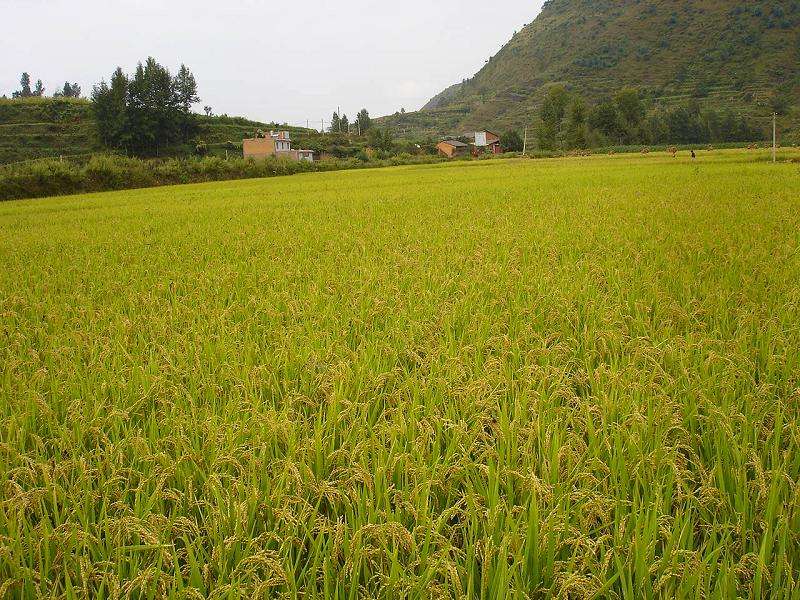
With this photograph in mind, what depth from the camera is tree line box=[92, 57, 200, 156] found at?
56.4 m

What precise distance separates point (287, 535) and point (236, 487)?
0.28m

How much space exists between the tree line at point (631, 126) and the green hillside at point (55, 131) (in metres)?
43.0

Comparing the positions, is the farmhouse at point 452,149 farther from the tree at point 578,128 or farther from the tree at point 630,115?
the tree at point 630,115

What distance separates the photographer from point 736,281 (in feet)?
13.6

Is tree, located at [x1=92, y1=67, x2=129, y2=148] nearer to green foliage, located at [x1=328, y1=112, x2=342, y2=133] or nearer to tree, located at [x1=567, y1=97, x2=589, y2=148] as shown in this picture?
Answer: green foliage, located at [x1=328, y1=112, x2=342, y2=133]

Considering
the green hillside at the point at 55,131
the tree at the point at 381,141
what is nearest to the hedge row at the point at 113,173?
the green hillside at the point at 55,131

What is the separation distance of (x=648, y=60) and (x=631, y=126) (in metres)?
54.4

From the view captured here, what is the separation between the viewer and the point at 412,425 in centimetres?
201

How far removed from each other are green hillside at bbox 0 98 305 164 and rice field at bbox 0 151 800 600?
188 feet

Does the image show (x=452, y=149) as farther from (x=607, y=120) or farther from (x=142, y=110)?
(x=142, y=110)

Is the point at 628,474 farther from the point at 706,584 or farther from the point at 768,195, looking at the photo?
the point at 768,195

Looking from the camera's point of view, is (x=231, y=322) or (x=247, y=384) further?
(x=231, y=322)

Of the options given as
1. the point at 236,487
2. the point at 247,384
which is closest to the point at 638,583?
the point at 236,487

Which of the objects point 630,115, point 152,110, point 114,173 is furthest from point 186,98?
point 630,115
